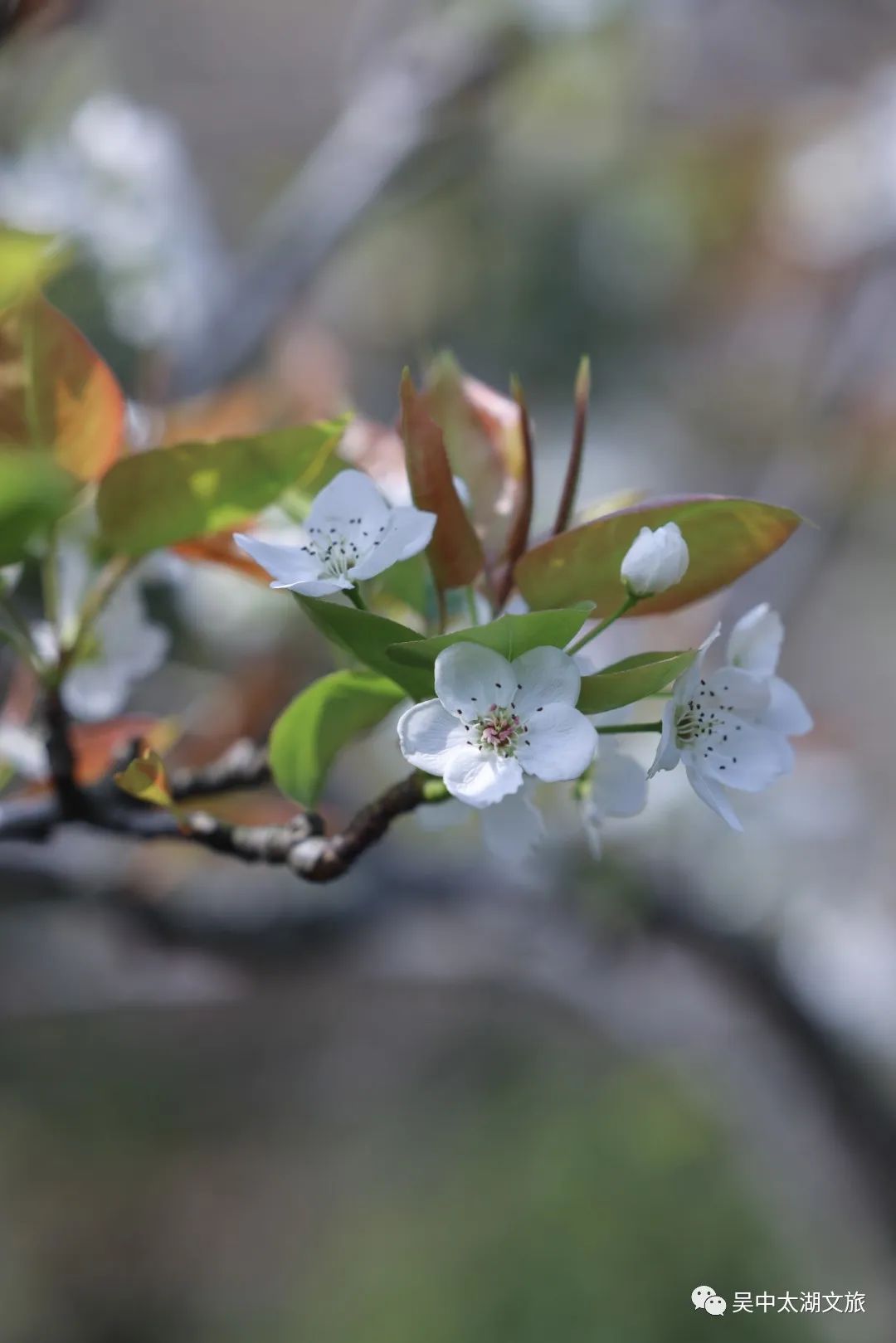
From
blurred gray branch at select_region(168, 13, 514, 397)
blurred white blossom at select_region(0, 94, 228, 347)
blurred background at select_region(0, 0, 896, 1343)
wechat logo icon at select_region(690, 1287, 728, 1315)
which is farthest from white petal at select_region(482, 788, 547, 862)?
blurred gray branch at select_region(168, 13, 514, 397)

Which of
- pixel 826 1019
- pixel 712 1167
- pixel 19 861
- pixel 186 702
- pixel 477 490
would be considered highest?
pixel 477 490

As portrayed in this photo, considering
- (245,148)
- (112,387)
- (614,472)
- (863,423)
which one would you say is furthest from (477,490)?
(245,148)

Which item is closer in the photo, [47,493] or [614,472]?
[47,493]

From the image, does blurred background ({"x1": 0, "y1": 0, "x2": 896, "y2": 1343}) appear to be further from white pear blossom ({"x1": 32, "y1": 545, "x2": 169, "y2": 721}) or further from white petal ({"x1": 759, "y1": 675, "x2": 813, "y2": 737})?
white petal ({"x1": 759, "y1": 675, "x2": 813, "y2": 737})

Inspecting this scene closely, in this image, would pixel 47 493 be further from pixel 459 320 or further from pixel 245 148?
pixel 245 148

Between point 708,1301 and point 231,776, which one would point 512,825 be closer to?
point 231,776

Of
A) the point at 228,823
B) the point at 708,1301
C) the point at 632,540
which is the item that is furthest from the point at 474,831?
the point at 632,540

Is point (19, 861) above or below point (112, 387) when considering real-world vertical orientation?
below
